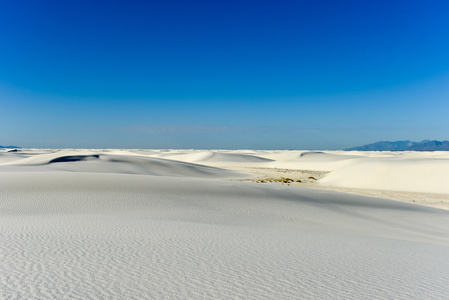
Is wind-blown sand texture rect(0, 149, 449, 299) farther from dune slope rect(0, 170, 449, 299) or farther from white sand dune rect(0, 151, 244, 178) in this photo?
white sand dune rect(0, 151, 244, 178)

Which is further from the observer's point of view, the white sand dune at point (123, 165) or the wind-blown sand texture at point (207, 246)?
the white sand dune at point (123, 165)

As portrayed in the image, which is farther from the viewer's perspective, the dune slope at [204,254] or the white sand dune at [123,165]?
the white sand dune at [123,165]

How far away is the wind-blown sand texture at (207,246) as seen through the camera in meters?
4.06

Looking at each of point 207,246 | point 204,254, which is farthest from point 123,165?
point 204,254

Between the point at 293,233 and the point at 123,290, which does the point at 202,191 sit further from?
the point at 123,290

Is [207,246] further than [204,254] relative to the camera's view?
Yes

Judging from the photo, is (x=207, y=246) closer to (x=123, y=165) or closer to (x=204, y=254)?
(x=204, y=254)

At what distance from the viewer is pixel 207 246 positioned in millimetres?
5957

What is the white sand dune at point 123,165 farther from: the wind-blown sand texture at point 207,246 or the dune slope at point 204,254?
the dune slope at point 204,254

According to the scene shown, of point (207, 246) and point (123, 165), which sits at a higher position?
point (123, 165)

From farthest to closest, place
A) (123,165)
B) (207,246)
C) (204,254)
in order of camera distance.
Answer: (123,165), (207,246), (204,254)

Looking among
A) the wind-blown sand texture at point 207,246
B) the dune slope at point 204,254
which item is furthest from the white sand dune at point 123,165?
the dune slope at point 204,254

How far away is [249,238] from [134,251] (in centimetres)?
244

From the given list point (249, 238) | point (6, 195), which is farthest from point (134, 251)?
point (6, 195)
